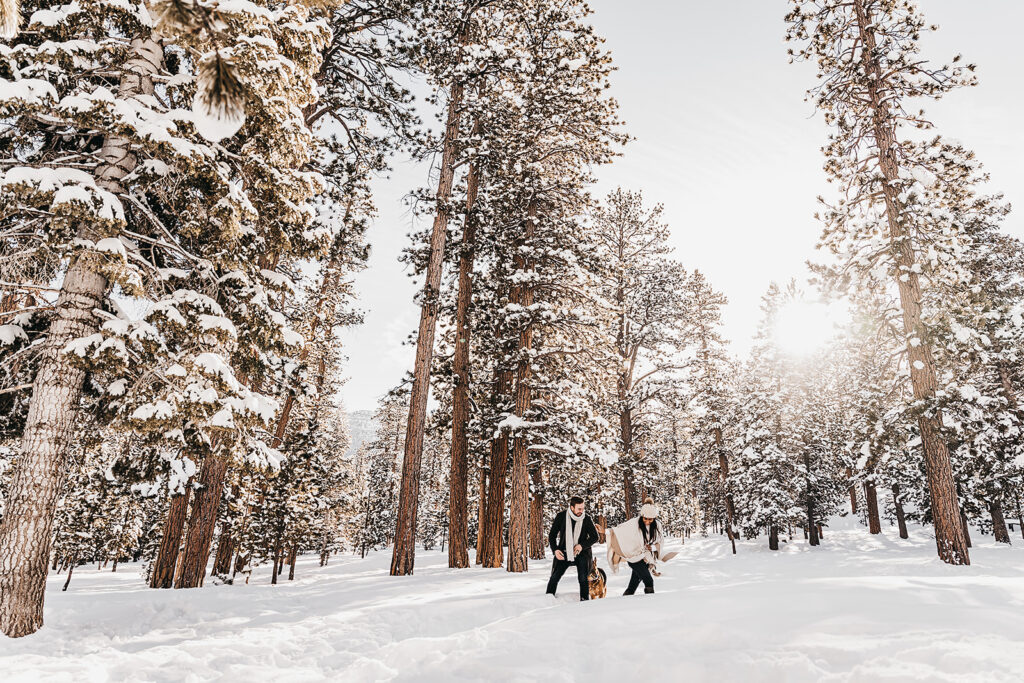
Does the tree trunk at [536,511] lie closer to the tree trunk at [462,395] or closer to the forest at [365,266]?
the forest at [365,266]

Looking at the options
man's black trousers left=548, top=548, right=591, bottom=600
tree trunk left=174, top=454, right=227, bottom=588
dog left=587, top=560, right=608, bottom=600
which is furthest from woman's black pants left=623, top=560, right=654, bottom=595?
tree trunk left=174, top=454, right=227, bottom=588

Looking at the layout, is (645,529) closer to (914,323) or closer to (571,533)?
(571,533)

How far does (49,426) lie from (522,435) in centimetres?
932

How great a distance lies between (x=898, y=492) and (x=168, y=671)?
4001cm

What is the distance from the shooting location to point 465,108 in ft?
51.1

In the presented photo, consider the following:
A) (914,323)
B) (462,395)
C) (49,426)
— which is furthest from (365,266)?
(914,323)

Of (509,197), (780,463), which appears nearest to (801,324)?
(780,463)

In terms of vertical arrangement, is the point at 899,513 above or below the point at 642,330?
below

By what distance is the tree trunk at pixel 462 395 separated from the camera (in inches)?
568

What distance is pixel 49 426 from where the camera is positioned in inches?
258

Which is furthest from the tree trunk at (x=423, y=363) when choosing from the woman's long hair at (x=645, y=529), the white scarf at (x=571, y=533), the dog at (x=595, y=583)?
the woman's long hair at (x=645, y=529)

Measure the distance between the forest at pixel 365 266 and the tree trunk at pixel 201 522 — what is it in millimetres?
76

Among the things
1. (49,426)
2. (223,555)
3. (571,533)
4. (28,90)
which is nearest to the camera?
(28,90)

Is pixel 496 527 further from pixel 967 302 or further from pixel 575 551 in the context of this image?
pixel 967 302
